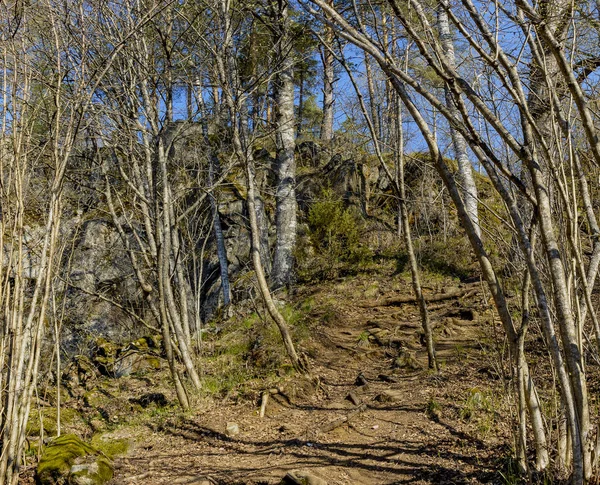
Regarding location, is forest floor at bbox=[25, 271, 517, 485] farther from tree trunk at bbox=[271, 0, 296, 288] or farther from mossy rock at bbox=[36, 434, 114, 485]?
tree trunk at bbox=[271, 0, 296, 288]

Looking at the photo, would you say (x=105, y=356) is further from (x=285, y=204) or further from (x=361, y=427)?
(x=361, y=427)

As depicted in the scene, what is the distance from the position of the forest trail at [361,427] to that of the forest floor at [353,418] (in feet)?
0.05

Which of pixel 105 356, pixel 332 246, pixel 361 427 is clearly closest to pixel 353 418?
pixel 361 427

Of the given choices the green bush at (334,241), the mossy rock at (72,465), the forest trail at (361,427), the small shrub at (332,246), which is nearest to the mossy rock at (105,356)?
the forest trail at (361,427)

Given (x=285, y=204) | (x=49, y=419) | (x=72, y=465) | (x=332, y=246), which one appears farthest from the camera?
(x=332, y=246)

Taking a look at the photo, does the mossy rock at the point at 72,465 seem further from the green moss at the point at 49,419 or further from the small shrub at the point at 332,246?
the small shrub at the point at 332,246

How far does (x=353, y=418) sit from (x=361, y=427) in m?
0.19

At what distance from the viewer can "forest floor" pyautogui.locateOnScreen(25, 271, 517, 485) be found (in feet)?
13.5

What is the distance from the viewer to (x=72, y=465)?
14.3 feet

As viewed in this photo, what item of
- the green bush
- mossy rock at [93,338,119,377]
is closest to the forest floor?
mossy rock at [93,338,119,377]

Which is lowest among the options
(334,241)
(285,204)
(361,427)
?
(361,427)

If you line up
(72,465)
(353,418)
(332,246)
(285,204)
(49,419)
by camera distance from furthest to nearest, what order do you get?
1. (332,246)
2. (285,204)
3. (49,419)
4. (353,418)
5. (72,465)

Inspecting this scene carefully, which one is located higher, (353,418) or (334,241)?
(334,241)

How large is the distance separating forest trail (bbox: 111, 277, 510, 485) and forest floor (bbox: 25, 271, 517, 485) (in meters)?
0.02
